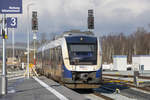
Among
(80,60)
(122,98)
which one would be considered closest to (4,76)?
(80,60)

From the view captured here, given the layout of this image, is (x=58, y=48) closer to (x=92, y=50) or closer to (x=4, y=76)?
(x=92, y=50)

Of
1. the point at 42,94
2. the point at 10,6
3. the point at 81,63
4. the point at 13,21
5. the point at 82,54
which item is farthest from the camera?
the point at 82,54

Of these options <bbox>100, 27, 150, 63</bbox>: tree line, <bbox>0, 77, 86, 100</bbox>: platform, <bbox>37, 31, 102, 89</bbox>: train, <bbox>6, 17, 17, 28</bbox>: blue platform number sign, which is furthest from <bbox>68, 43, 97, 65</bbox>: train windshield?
<bbox>100, 27, 150, 63</bbox>: tree line

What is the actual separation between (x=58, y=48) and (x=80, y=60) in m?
2.26

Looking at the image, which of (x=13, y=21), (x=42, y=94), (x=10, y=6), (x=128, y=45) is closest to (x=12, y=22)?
(x=13, y=21)

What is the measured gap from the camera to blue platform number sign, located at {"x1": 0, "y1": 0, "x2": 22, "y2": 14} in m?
12.7

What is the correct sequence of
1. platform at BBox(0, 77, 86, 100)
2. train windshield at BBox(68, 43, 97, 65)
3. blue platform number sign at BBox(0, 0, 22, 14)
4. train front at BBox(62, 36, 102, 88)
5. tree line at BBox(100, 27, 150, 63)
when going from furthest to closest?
tree line at BBox(100, 27, 150, 63) < train windshield at BBox(68, 43, 97, 65) < train front at BBox(62, 36, 102, 88) < blue platform number sign at BBox(0, 0, 22, 14) < platform at BBox(0, 77, 86, 100)

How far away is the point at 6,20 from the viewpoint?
43.8 feet

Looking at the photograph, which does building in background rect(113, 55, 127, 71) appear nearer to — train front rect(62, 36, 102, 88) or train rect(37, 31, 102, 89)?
train rect(37, 31, 102, 89)

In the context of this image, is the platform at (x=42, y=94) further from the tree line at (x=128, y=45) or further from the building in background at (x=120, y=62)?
the tree line at (x=128, y=45)

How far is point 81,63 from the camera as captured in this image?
52.0ft

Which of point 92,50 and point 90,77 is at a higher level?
point 92,50

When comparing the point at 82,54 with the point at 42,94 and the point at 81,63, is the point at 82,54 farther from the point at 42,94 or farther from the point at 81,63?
the point at 42,94

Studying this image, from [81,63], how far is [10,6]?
5.27 meters
